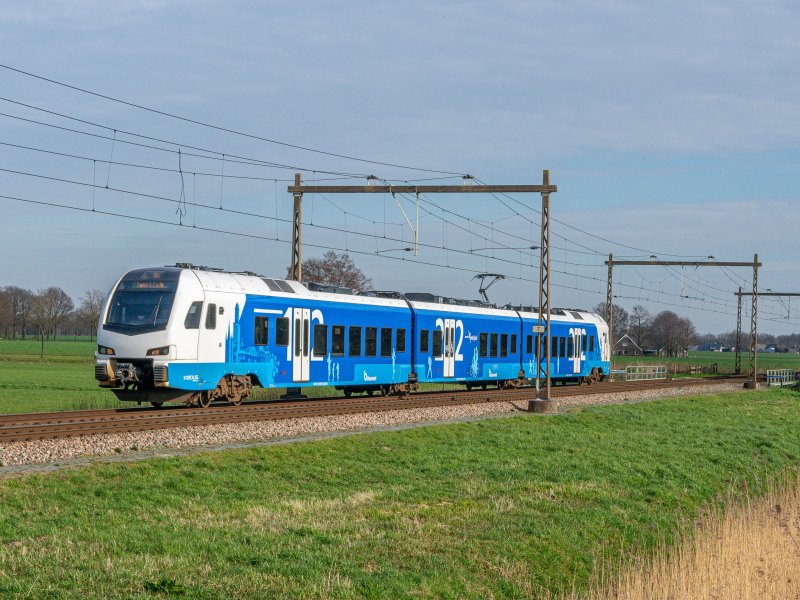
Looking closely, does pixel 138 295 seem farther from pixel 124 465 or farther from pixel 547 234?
pixel 547 234

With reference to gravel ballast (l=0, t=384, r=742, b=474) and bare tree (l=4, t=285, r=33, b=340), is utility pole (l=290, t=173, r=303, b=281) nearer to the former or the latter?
gravel ballast (l=0, t=384, r=742, b=474)

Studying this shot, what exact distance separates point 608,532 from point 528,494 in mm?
1988

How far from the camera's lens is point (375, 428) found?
981 inches

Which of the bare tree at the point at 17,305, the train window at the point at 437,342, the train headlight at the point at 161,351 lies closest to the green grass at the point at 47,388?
the train headlight at the point at 161,351

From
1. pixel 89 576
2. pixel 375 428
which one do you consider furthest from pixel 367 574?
pixel 375 428

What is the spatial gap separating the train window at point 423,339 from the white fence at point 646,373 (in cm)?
3371

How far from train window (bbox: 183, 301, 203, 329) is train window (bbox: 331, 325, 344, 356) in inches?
247

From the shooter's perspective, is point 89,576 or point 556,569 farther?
point 556,569

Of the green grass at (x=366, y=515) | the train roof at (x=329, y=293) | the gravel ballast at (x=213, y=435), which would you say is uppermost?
the train roof at (x=329, y=293)

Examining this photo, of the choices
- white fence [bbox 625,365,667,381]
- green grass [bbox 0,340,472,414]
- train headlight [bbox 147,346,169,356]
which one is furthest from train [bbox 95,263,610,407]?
white fence [bbox 625,365,667,381]

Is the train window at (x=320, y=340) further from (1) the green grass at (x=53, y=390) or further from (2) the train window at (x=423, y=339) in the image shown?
(1) the green grass at (x=53, y=390)

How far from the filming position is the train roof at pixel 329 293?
2683cm

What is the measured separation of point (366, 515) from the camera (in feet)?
46.6

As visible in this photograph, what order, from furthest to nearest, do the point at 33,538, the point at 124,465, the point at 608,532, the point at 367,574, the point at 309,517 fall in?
the point at 124,465 < the point at 608,532 < the point at 309,517 < the point at 33,538 < the point at 367,574
